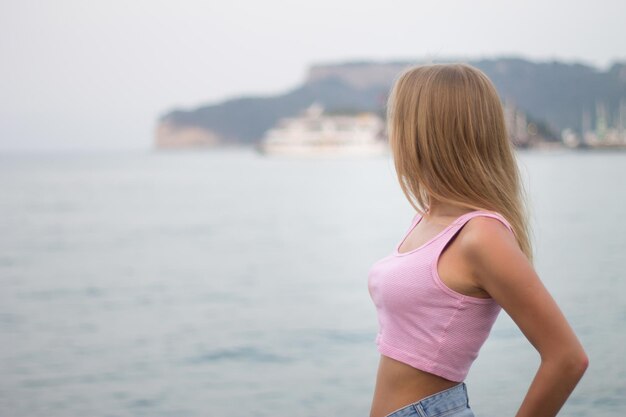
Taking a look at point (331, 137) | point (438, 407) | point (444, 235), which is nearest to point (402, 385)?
point (438, 407)

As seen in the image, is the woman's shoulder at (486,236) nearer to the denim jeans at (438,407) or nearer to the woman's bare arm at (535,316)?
the woman's bare arm at (535,316)

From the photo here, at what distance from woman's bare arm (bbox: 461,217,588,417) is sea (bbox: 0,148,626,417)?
1.61ft

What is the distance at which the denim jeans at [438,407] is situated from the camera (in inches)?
56.0

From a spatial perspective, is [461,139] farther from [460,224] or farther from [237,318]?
[237,318]

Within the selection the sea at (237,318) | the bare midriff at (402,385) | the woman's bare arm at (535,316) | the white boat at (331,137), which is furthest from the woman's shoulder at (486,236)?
the white boat at (331,137)

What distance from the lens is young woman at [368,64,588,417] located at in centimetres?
135

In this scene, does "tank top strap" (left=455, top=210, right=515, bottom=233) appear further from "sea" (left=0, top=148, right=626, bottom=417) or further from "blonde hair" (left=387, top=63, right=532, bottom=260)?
"sea" (left=0, top=148, right=626, bottom=417)

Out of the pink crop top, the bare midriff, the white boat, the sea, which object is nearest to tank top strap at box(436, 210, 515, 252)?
the pink crop top

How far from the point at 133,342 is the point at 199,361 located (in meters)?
1.16

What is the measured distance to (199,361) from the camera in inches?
314

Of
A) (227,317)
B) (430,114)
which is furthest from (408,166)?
(227,317)

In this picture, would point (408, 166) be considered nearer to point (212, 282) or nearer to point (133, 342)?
point (133, 342)

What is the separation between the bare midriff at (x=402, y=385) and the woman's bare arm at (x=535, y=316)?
0.19m

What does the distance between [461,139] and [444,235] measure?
16cm
